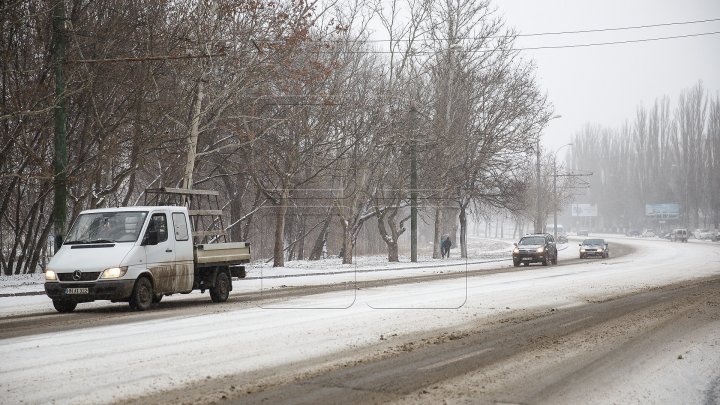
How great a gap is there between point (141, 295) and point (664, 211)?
132283 millimetres

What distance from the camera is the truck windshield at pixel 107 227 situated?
1780cm

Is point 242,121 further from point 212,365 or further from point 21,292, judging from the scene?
point 212,365

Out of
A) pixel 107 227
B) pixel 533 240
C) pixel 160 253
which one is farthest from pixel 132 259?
pixel 533 240

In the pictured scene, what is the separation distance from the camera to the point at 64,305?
17531mm

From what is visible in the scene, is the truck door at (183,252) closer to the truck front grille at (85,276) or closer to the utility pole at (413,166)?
the truck front grille at (85,276)

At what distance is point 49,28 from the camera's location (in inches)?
1126

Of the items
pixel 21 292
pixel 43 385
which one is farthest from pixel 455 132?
pixel 43 385

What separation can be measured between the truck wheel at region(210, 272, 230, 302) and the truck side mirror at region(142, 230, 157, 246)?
89.2 inches

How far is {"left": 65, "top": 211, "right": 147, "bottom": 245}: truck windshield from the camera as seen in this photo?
1780cm

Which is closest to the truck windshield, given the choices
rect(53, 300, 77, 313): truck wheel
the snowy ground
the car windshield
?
rect(53, 300, 77, 313): truck wheel

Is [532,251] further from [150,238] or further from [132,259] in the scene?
[132,259]

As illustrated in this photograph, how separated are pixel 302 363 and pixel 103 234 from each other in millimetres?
8832

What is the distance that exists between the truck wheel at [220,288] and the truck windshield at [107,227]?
8.24 ft

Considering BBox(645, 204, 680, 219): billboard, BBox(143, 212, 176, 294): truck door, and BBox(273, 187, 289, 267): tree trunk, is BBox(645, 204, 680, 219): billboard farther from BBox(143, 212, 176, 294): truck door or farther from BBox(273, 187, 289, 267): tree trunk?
BBox(143, 212, 176, 294): truck door
